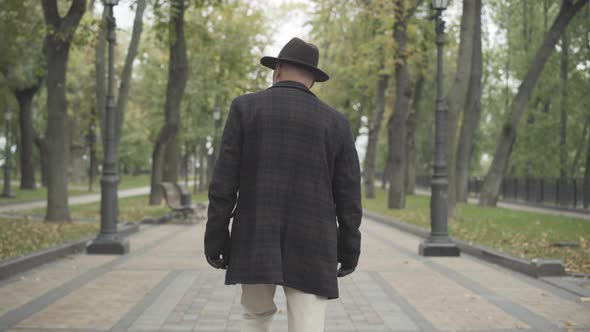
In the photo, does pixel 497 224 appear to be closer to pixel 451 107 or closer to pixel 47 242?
pixel 451 107

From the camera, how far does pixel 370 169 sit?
3450cm

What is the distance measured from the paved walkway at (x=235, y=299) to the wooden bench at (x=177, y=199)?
8218 millimetres

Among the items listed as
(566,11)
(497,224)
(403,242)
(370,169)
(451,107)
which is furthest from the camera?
(370,169)

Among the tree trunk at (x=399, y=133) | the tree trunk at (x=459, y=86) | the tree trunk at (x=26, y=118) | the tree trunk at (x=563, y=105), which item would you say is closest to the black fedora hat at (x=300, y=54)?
the tree trunk at (x=459, y=86)

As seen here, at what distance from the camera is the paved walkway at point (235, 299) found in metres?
6.12

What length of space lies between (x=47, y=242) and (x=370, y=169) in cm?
2423

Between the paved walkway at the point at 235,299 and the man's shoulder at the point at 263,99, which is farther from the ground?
the man's shoulder at the point at 263,99

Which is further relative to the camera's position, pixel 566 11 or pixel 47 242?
pixel 566 11

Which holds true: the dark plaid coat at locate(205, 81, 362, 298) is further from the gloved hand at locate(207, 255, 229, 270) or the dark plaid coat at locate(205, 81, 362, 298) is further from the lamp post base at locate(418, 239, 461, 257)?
the lamp post base at locate(418, 239, 461, 257)

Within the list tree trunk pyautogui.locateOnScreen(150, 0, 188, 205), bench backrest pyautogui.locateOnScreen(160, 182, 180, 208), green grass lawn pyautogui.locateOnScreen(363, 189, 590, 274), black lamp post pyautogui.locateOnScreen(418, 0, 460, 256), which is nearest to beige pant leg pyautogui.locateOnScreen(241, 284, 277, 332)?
green grass lawn pyautogui.locateOnScreen(363, 189, 590, 274)

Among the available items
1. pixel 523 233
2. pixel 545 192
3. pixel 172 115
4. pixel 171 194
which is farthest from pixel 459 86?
pixel 545 192

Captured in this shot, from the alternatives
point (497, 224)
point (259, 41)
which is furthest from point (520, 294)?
point (259, 41)

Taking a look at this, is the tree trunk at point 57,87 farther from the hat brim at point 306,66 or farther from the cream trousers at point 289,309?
the cream trousers at point 289,309

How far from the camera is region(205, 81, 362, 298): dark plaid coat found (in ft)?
10.9
